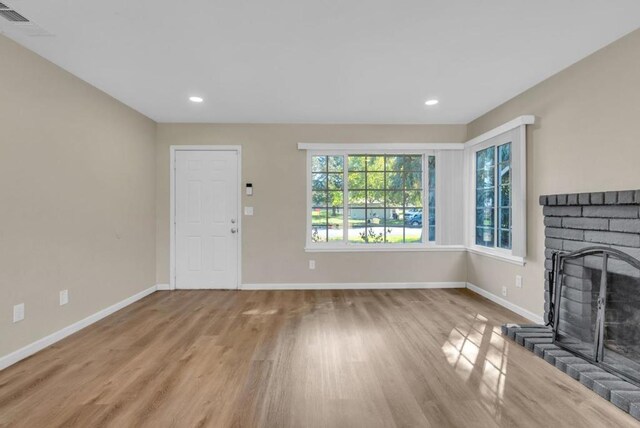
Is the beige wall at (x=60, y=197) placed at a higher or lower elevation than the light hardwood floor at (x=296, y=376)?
higher

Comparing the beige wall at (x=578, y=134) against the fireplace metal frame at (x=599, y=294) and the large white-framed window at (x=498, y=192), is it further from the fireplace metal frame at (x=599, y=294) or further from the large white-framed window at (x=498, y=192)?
the fireplace metal frame at (x=599, y=294)

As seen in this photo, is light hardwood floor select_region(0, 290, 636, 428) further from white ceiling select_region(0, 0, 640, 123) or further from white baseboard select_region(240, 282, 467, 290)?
white ceiling select_region(0, 0, 640, 123)

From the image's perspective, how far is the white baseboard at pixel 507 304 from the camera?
332cm

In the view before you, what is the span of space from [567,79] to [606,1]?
1032 millimetres

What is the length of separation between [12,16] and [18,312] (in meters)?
2.15

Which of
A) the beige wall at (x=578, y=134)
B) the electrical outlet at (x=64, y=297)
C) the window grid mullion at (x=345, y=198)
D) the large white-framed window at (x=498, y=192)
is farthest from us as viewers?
the window grid mullion at (x=345, y=198)

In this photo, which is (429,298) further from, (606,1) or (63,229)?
(63,229)

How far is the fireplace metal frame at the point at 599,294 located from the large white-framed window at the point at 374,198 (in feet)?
6.79

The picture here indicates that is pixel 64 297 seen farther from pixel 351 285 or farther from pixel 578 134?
pixel 578 134

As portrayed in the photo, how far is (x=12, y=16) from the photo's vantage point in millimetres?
2158

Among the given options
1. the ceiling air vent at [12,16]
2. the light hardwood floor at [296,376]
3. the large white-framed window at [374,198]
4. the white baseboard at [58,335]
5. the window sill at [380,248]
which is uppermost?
the ceiling air vent at [12,16]

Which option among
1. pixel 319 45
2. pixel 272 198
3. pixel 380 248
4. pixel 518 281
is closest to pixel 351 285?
pixel 380 248

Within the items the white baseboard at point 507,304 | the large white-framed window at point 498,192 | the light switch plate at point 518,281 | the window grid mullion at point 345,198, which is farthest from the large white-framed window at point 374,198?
the light switch plate at point 518,281

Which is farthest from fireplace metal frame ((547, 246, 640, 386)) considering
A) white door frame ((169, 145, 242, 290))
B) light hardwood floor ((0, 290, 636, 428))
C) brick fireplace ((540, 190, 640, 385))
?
white door frame ((169, 145, 242, 290))
